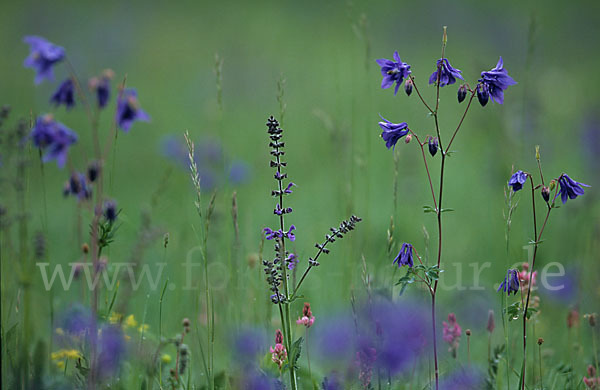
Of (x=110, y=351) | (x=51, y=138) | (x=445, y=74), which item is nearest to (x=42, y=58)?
(x=51, y=138)

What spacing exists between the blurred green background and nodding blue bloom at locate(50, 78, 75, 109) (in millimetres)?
140

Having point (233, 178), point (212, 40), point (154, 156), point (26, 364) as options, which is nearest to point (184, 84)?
point (212, 40)

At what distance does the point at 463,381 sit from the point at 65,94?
54.6 inches

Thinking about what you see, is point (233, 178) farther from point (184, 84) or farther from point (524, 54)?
point (524, 54)

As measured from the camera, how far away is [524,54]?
8.40 metres

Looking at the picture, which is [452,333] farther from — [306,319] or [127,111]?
[127,111]

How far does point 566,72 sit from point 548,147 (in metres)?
3.53

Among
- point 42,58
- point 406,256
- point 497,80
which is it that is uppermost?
point 42,58

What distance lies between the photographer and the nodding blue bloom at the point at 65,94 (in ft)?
5.85

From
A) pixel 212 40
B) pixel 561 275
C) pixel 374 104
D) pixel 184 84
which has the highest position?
pixel 212 40

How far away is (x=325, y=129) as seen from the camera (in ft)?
19.9

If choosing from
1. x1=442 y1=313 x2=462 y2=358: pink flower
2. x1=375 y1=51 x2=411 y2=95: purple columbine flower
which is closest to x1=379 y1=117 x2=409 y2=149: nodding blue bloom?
x1=375 y1=51 x2=411 y2=95: purple columbine flower

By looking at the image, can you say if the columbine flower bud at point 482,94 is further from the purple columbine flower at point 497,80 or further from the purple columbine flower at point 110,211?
the purple columbine flower at point 110,211

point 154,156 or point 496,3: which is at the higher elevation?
point 496,3
